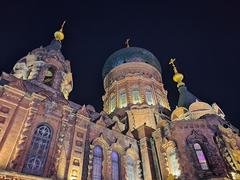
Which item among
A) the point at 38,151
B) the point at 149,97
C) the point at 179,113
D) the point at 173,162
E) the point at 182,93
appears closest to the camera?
the point at 38,151

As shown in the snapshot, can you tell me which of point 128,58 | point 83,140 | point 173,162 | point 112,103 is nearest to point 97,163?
point 83,140

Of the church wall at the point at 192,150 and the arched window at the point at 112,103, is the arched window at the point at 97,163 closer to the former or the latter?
the church wall at the point at 192,150

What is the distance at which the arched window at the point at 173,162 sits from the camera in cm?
1745

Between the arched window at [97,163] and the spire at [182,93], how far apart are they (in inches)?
492

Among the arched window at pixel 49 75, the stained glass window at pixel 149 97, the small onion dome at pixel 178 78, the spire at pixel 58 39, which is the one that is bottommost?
the arched window at pixel 49 75

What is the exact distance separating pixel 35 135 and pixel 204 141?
13.5 m

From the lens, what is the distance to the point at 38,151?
1400 centimetres

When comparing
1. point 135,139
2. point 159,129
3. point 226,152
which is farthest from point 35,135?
point 226,152

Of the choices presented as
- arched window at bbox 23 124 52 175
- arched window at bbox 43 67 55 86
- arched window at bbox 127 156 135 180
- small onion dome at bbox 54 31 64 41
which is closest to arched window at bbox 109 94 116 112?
arched window at bbox 43 67 55 86

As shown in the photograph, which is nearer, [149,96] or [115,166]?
[115,166]

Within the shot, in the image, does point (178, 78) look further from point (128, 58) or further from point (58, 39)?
point (58, 39)

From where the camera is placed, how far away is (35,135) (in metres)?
14.6

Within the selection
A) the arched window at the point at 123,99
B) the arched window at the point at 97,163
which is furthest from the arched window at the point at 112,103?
the arched window at the point at 97,163

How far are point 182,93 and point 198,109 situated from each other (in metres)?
5.10
